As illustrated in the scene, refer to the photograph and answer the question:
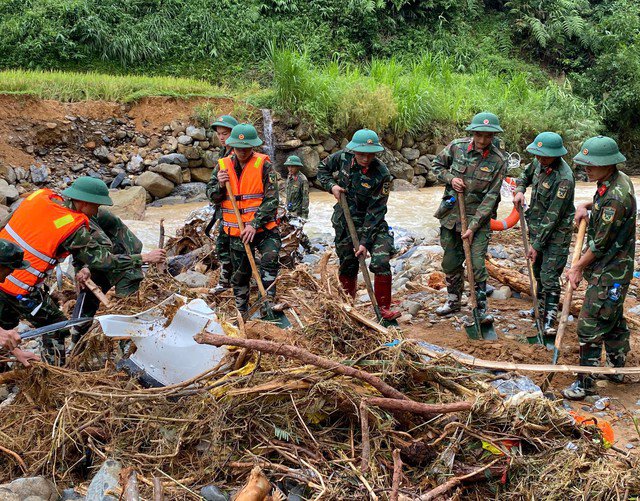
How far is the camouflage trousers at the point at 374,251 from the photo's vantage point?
5684 millimetres

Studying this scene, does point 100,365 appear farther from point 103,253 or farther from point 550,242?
point 550,242

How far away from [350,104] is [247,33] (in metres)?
7.06

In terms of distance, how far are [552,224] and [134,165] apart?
10.0 meters

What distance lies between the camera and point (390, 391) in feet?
10.3

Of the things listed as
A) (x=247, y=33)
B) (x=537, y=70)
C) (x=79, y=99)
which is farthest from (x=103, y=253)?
(x=537, y=70)

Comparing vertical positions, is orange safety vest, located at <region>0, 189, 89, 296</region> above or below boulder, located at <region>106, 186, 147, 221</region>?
above

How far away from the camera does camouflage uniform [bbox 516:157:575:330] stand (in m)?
5.40

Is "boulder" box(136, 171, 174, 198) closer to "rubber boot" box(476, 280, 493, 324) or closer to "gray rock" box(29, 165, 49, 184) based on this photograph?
"gray rock" box(29, 165, 49, 184)

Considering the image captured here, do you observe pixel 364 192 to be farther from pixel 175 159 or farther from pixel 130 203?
pixel 175 159

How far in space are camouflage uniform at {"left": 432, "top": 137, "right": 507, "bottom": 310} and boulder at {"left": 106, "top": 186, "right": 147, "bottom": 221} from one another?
6581 mm

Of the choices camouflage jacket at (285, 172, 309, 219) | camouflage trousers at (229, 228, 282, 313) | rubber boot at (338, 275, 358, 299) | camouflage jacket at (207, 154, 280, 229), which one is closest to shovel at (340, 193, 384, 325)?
rubber boot at (338, 275, 358, 299)

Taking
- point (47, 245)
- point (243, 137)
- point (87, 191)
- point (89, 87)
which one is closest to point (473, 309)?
point (243, 137)

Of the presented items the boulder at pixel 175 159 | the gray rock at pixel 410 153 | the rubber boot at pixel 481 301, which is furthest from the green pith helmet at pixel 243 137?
the gray rock at pixel 410 153

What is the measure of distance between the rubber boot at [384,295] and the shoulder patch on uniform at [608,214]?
2.01m
